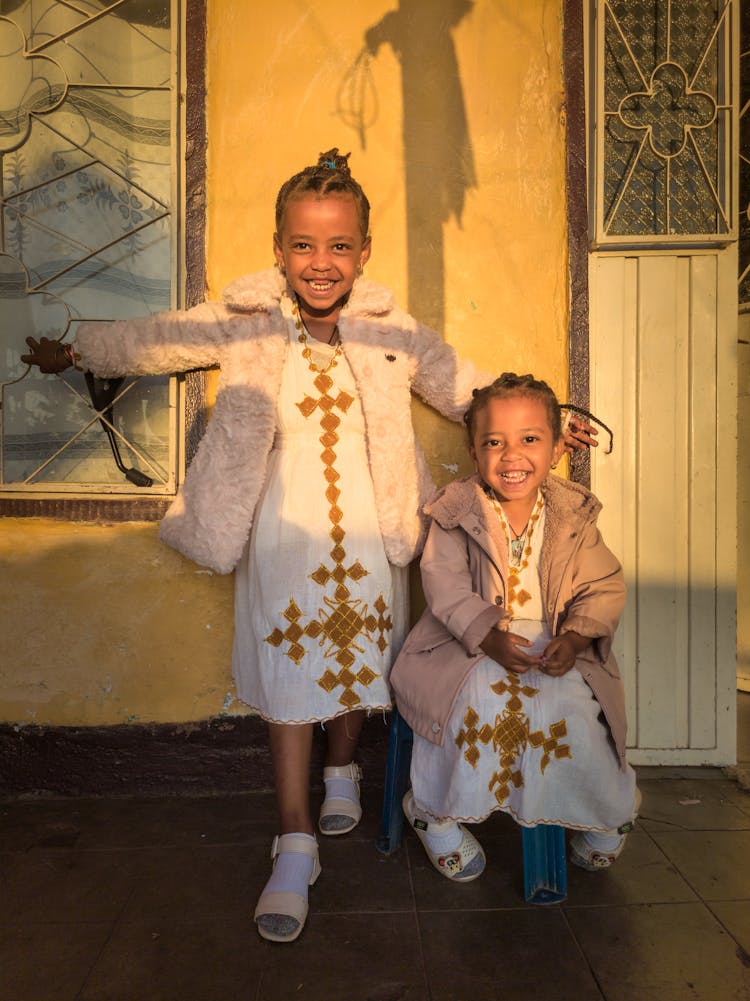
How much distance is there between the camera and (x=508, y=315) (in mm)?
2916

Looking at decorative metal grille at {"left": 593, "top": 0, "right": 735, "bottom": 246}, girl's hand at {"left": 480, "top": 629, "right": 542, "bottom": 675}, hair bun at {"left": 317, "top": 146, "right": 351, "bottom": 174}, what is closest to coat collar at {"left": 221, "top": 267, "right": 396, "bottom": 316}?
hair bun at {"left": 317, "top": 146, "right": 351, "bottom": 174}

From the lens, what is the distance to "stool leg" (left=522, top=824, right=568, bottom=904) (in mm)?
2117

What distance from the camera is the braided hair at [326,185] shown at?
2.35 metres

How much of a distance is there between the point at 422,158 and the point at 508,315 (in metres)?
0.71

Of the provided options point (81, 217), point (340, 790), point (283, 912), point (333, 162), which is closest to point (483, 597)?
point (340, 790)

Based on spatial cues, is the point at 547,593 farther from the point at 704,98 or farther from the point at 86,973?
the point at 704,98

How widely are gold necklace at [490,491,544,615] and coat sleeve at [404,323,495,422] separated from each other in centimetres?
43

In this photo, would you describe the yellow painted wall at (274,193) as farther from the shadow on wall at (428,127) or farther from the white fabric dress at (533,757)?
the white fabric dress at (533,757)

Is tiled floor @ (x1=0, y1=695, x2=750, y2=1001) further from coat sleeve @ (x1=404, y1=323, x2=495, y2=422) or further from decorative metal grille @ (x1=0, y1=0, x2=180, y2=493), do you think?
coat sleeve @ (x1=404, y1=323, x2=495, y2=422)

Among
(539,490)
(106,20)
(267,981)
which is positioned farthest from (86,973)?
(106,20)

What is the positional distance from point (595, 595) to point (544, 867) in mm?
816

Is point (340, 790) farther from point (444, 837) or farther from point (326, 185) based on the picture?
point (326, 185)

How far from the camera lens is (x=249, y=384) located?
7.91 ft

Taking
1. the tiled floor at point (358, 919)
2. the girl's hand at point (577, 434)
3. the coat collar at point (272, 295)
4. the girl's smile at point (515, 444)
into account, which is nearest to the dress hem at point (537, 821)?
the tiled floor at point (358, 919)
